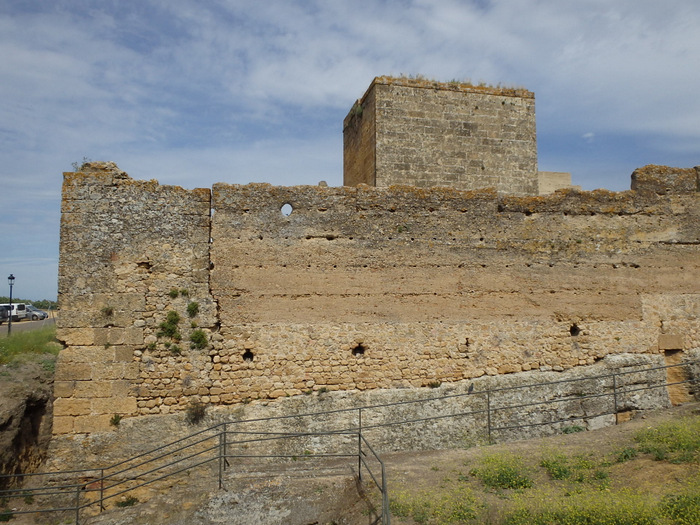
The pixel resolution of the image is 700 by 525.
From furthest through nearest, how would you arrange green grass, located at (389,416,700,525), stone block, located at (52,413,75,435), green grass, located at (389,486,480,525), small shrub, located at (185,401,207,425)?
small shrub, located at (185,401,207,425) → stone block, located at (52,413,75,435) → green grass, located at (389,486,480,525) → green grass, located at (389,416,700,525)

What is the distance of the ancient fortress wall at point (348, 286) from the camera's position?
9164 millimetres

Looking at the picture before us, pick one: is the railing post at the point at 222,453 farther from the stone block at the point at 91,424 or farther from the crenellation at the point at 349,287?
the stone block at the point at 91,424

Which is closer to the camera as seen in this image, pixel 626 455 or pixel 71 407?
pixel 626 455

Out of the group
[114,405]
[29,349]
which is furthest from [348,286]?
[29,349]

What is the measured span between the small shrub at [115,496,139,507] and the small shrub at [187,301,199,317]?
3.04m

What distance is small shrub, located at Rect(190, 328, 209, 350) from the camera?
923 centimetres

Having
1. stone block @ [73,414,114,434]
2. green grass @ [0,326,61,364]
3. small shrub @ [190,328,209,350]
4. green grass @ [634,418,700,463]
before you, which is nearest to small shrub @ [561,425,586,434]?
green grass @ [634,418,700,463]

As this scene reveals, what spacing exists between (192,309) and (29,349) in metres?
6.14

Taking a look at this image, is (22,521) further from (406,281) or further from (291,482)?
(406,281)

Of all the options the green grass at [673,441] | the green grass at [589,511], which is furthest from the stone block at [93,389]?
the green grass at [673,441]

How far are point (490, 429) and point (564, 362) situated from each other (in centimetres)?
205

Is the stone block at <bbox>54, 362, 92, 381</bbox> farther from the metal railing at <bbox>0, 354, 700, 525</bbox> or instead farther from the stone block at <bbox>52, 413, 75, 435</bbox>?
the metal railing at <bbox>0, 354, 700, 525</bbox>

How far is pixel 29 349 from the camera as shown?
504 inches

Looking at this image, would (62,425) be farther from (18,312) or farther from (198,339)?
(18,312)
